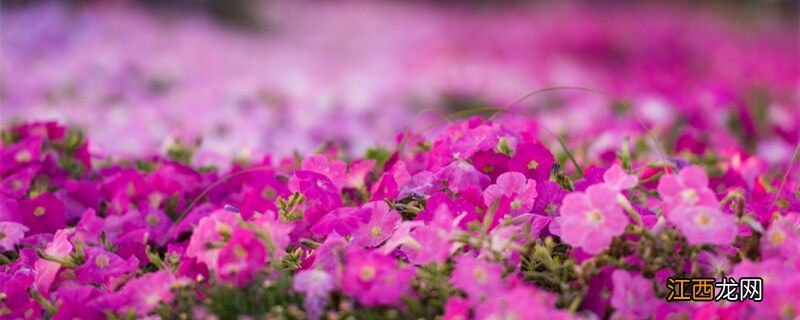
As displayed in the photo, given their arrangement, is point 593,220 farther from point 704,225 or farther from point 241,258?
point 241,258

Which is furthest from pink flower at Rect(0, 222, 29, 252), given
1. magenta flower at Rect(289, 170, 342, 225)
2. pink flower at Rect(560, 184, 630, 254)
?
pink flower at Rect(560, 184, 630, 254)

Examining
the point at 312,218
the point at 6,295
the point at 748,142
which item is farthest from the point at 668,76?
the point at 6,295

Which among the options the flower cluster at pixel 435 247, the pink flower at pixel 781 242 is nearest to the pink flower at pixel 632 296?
the flower cluster at pixel 435 247

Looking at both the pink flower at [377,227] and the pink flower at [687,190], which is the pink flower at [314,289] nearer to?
the pink flower at [377,227]

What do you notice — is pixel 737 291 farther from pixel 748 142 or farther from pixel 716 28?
pixel 716 28

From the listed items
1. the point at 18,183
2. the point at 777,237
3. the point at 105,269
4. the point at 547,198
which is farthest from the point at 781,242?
the point at 18,183
